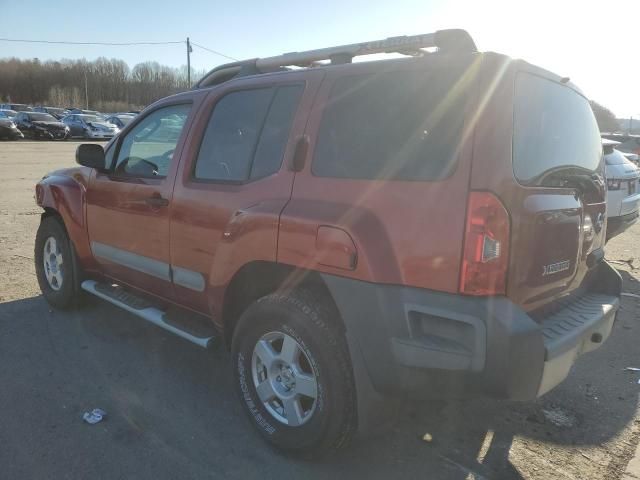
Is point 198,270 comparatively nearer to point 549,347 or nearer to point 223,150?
point 223,150

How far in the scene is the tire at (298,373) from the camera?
94.9 inches

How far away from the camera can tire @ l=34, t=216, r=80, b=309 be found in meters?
4.56

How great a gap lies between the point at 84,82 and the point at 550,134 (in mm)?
102917

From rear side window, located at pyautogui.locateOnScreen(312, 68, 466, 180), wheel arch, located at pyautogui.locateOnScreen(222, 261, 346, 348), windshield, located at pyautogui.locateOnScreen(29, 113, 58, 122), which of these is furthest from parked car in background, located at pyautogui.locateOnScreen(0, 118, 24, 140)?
rear side window, located at pyautogui.locateOnScreen(312, 68, 466, 180)

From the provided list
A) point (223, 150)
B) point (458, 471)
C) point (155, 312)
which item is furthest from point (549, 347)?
point (155, 312)

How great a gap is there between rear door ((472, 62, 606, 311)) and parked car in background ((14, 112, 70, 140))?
37177 millimetres

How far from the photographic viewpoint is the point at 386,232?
2246 millimetres

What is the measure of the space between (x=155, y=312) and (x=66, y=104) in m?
91.3

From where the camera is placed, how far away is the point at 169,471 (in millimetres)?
2584

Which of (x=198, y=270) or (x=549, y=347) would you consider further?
(x=198, y=270)

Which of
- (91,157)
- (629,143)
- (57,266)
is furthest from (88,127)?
(91,157)

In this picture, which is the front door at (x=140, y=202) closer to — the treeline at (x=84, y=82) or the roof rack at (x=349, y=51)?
the roof rack at (x=349, y=51)

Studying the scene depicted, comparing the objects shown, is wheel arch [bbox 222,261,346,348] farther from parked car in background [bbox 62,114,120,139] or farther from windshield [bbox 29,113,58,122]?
parked car in background [bbox 62,114,120,139]

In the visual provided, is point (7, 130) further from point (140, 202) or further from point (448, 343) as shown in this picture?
point (448, 343)
